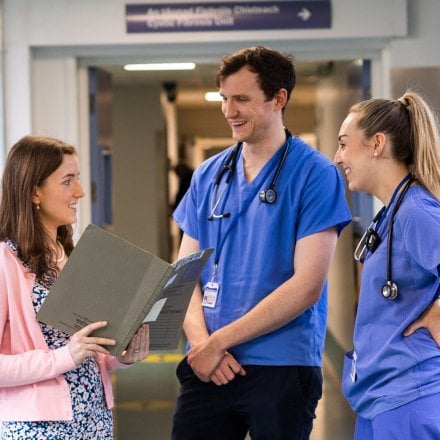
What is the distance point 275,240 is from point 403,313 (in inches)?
19.6

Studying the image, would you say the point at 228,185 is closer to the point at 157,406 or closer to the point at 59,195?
the point at 59,195

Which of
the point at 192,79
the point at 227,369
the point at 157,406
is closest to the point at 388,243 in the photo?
the point at 227,369

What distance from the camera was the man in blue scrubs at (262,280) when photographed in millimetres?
2449

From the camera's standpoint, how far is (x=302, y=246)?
246 centimetres

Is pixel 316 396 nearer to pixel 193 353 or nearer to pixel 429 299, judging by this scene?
pixel 193 353

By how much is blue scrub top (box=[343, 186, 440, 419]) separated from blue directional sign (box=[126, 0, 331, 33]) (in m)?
3.28

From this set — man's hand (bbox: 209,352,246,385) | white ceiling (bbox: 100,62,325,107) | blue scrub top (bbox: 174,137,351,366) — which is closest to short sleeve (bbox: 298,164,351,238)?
blue scrub top (bbox: 174,137,351,366)

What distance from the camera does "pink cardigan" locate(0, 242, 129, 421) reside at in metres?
2.06

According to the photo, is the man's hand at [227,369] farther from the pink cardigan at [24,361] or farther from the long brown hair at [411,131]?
the long brown hair at [411,131]

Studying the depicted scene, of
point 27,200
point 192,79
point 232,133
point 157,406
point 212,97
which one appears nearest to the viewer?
point 27,200

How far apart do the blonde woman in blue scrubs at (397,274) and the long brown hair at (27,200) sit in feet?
2.46

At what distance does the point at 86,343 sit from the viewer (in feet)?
6.68

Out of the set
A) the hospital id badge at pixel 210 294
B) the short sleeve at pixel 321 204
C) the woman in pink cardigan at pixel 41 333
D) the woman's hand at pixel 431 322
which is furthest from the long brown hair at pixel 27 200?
the woman's hand at pixel 431 322

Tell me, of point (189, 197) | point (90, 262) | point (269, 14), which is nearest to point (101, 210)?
point (269, 14)
